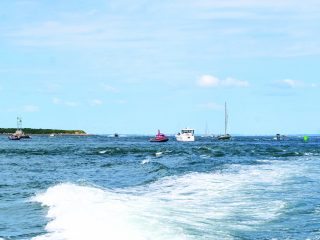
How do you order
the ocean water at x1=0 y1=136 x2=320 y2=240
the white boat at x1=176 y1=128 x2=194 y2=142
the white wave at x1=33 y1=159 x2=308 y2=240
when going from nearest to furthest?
the white wave at x1=33 y1=159 x2=308 y2=240 → the ocean water at x1=0 y1=136 x2=320 y2=240 → the white boat at x1=176 y1=128 x2=194 y2=142

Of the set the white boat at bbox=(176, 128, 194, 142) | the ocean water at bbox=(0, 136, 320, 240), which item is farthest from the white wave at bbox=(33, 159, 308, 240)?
the white boat at bbox=(176, 128, 194, 142)

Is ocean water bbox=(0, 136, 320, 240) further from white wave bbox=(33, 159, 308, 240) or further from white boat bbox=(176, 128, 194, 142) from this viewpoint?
white boat bbox=(176, 128, 194, 142)

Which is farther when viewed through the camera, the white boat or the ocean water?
the white boat

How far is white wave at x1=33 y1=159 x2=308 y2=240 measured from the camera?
16.6m

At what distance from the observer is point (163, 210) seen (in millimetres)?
20750

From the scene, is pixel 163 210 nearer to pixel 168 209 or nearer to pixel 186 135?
pixel 168 209

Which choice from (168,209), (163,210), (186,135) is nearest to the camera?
(163,210)

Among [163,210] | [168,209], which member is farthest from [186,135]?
[163,210]

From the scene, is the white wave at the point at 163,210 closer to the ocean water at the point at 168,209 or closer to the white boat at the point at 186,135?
the ocean water at the point at 168,209

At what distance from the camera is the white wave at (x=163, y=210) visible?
1659 cm

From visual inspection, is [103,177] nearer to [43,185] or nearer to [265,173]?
[43,185]

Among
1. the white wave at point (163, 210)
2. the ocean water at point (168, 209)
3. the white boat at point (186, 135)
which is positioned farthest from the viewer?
the white boat at point (186, 135)

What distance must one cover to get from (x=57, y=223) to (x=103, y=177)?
20.9 m

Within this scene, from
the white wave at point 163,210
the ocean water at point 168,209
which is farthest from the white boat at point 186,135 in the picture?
the white wave at point 163,210
